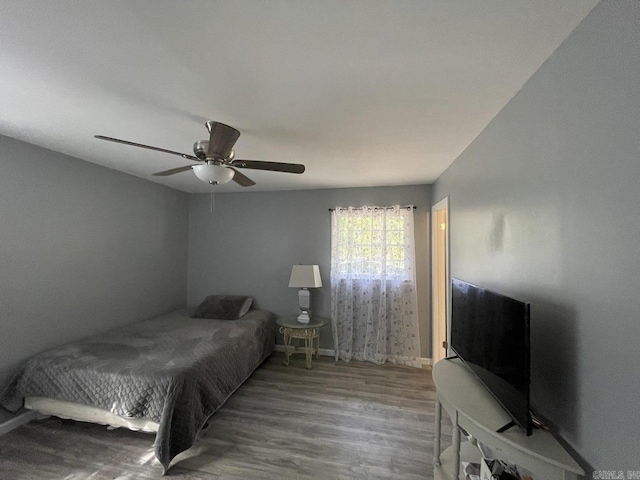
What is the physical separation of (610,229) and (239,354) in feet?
9.75

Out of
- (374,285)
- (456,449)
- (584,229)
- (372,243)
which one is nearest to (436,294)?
(374,285)

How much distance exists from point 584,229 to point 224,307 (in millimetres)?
3681

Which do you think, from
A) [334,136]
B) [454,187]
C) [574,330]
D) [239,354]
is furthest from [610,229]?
[239,354]

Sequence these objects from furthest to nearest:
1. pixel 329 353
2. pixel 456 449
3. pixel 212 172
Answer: pixel 329 353 → pixel 212 172 → pixel 456 449

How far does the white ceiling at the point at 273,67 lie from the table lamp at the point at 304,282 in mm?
1882

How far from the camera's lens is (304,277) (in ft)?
12.1

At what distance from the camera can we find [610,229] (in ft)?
2.93

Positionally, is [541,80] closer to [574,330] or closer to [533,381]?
[574,330]

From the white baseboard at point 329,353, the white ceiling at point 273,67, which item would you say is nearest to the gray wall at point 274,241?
the white baseboard at point 329,353

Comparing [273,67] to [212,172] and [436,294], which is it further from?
[436,294]

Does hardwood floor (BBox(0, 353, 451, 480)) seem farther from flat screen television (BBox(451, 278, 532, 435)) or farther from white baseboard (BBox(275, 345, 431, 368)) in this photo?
flat screen television (BBox(451, 278, 532, 435))

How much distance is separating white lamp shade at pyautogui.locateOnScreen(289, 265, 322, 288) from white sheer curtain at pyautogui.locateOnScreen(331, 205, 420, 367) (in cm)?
30

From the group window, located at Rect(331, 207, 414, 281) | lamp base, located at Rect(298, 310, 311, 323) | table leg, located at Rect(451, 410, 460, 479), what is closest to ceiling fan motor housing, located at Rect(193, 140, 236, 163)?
table leg, located at Rect(451, 410, 460, 479)

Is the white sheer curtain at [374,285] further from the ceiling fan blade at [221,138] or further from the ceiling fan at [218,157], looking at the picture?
the ceiling fan blade at [221,138]
